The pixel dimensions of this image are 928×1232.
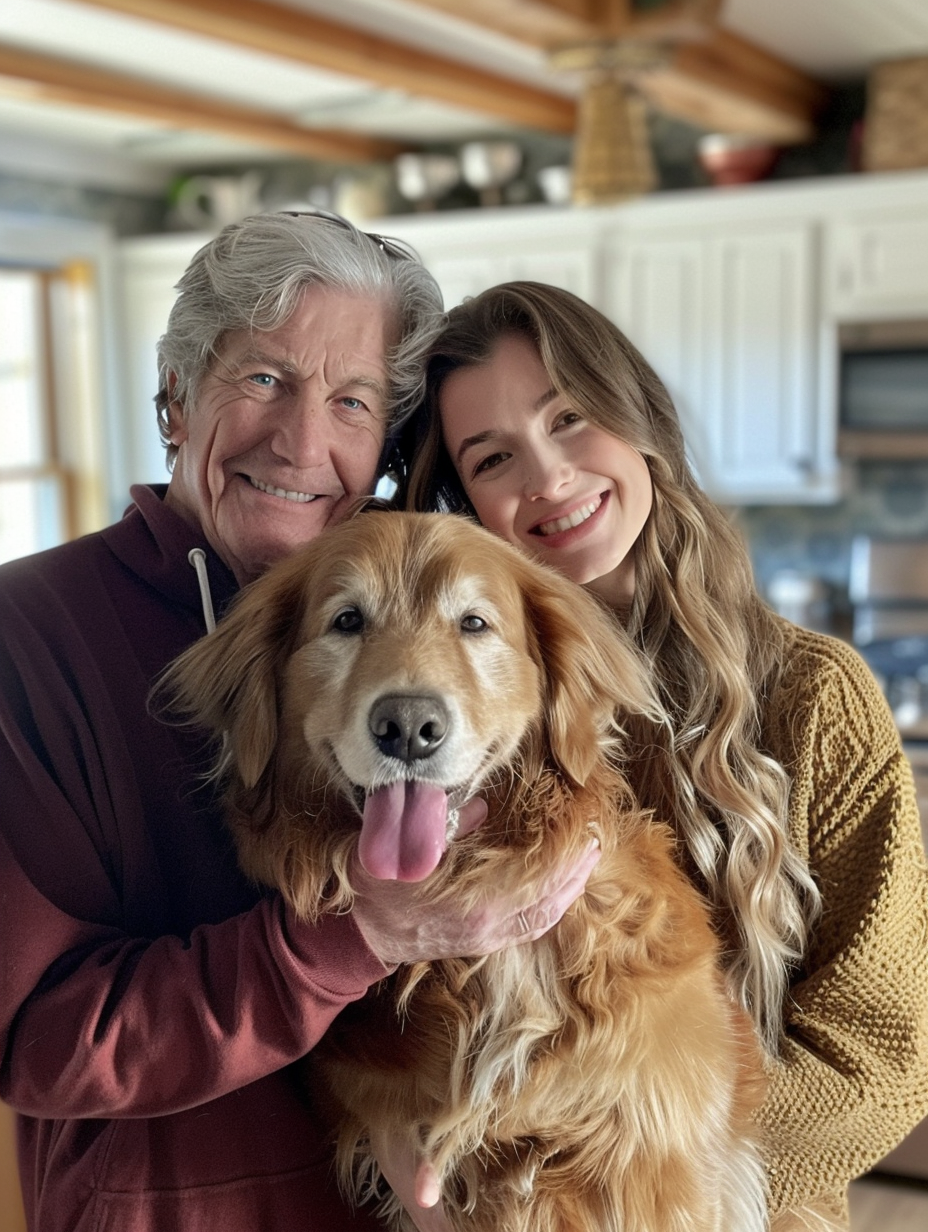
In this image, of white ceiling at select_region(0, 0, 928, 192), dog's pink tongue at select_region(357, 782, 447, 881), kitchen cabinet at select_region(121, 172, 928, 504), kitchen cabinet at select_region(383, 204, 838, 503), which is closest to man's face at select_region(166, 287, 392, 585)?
dog's pink tongue at select_region(357, 782, 447, 881)

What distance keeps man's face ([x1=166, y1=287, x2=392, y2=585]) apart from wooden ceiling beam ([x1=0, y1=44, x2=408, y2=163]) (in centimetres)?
339

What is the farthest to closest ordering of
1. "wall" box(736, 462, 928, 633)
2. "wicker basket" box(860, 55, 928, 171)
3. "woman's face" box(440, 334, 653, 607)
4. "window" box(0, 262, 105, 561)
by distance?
"window" box(0, 262, 105, 561) → "wall" box(736, 462, 928, 633) → "wicker basket" box(860, 55, 928, 171) → "woman's face" box(440, 334, 653, 607)

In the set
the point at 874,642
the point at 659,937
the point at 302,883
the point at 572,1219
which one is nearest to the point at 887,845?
the point at 659,937

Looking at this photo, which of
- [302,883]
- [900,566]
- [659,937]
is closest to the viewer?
[302,883]

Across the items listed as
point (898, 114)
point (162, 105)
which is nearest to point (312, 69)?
point (162, 105)

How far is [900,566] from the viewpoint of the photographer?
5.37m

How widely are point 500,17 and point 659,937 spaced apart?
107 inches

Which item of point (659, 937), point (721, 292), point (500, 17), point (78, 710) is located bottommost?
point (659, 937)

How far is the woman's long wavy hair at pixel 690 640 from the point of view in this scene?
1.53m

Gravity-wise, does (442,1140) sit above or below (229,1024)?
below

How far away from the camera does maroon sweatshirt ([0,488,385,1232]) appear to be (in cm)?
121

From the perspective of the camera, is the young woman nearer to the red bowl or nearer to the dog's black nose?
the dog's black nose

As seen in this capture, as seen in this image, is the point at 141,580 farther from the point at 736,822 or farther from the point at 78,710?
the point at 736,822

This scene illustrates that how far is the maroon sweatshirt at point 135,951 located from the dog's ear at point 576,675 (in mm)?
330
